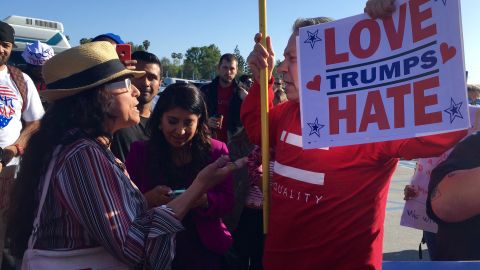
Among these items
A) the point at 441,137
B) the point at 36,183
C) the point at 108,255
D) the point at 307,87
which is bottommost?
the point at 108,255

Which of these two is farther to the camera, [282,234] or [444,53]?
[282,234]

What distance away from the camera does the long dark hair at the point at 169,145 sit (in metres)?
2.32

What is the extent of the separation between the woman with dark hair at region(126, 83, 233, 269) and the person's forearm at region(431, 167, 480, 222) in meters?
1.02

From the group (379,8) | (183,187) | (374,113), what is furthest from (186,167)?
(379,8)

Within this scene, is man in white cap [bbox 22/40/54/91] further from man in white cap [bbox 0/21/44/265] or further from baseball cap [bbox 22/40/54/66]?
man in white cap [bbox 0/21/44/265]

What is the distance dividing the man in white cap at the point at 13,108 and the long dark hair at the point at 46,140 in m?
1.81

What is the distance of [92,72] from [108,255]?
0.66 m

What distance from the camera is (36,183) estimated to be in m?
1.56

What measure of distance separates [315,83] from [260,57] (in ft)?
0.99

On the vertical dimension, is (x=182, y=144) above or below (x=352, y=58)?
below

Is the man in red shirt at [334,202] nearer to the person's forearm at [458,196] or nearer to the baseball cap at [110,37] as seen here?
the person's forearm at [458,196]

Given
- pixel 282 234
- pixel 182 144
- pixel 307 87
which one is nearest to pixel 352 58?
pixel 307 87

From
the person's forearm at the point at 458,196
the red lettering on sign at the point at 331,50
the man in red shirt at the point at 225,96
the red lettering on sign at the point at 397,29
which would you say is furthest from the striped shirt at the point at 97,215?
the man in red shirt at the point at 225,96

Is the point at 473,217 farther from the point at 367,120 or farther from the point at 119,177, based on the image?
the point at 119,177
